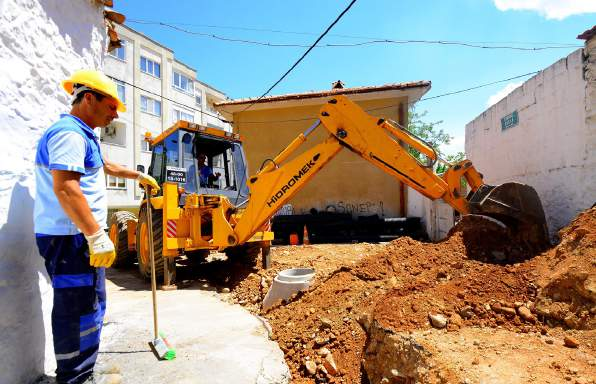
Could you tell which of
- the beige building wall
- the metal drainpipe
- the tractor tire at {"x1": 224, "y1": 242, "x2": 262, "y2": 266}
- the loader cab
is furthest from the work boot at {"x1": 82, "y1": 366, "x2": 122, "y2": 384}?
the metal drainpipe

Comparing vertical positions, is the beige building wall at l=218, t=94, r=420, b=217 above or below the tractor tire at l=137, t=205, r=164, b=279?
above

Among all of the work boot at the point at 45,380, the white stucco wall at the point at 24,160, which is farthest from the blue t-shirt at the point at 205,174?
the work boot at the point at 45,380

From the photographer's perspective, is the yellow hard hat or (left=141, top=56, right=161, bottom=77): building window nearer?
the yellow hard hat

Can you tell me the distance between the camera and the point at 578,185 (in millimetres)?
Result: 4738

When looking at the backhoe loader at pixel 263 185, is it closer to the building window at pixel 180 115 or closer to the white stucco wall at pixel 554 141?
the white stucco wall at pixel 554 141

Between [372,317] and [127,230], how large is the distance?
20.7 feet

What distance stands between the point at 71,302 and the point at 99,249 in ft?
1.15

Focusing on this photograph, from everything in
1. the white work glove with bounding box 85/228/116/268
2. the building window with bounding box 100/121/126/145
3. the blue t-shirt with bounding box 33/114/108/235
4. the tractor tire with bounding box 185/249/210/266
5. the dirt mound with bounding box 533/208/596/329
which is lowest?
the tractor tire with bounding box 185/249/210/266

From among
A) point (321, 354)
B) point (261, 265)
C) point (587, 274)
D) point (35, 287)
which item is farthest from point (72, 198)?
point (261, 265)

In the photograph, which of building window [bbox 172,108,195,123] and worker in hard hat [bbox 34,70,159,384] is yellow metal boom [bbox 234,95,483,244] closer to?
worker in hard hat [bbox 34,70,159,384]

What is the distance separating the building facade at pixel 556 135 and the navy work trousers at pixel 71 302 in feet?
18.1

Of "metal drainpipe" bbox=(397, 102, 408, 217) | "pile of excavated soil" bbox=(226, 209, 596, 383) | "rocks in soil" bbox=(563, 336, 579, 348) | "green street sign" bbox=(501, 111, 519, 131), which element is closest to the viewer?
"rocks in soil" bbox=(563, 336, 579, 348)

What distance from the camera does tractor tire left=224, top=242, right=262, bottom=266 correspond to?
6461mm

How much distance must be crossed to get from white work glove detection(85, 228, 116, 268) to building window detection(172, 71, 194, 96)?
27.9 metres
